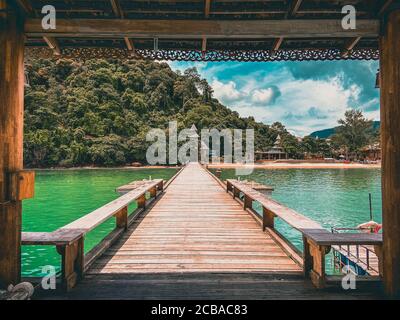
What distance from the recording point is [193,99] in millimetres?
80312

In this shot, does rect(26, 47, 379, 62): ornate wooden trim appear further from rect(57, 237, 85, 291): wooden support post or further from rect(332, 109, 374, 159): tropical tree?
rect(332, 109, 374, 159): tropical tree

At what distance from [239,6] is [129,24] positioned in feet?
4.13

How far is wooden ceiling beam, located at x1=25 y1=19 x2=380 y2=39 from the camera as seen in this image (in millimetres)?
3109

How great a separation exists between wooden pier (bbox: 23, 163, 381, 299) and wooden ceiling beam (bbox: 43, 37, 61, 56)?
220cm

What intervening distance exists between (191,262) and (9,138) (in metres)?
2.66

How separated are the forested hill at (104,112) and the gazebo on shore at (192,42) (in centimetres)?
→ 4382

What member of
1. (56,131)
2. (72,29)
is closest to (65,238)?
(72,29)

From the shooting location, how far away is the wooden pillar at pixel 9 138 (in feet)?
8.66

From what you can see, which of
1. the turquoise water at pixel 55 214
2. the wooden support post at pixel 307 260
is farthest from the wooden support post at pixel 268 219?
the turquoise water at pixel 55 214

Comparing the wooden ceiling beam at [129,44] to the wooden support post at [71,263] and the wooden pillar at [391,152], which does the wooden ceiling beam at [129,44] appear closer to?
the wooden support post at [71,263]

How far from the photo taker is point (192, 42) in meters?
3.68

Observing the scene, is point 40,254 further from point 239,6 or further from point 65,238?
point 239,6

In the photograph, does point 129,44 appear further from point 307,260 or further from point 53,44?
point 307,260

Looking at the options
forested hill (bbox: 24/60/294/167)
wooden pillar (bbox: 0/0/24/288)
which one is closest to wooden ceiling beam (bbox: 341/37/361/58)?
wooden pillar (bbox: 0/0/24/288)
